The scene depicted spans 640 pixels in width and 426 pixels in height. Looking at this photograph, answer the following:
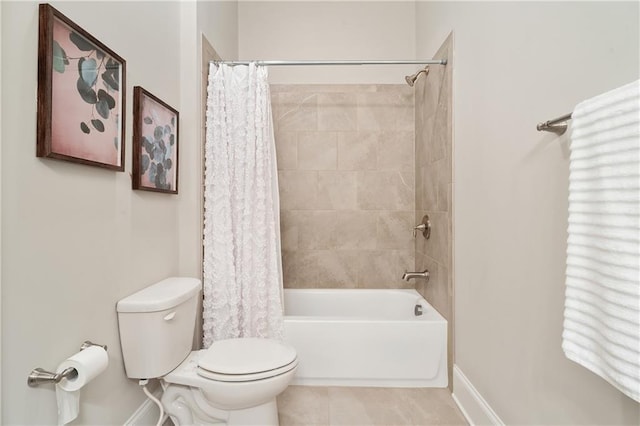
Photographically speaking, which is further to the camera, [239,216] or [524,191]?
[239,216]

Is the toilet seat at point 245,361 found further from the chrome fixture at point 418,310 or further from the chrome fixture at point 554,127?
the chrome fixture at point 554,127

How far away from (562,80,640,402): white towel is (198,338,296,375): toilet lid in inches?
41.2

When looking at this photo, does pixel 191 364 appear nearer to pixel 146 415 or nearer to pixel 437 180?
pixel 146 415

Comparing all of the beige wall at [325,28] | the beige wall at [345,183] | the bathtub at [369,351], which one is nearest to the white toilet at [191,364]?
the bathtub at [369,351]

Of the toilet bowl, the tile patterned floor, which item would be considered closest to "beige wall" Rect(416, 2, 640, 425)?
the tile patterned floor

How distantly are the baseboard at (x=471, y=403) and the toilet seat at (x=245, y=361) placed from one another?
90cm

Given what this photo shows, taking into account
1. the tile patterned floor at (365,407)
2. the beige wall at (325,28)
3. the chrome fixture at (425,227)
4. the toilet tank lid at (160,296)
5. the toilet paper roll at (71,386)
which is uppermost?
the beige wall at (325,28)

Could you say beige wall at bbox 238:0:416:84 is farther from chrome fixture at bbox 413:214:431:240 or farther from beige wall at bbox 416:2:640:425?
chrome fixture at bbox 413:214:431:240

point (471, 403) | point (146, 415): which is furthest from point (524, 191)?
point (146, 415)

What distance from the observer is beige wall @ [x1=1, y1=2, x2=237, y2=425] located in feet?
2.89

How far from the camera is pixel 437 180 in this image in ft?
7.31

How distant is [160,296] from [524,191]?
1495 millimetres

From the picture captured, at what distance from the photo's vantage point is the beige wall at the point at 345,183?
2.81 metres

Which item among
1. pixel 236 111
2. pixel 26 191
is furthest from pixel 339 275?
pixel 26 191
